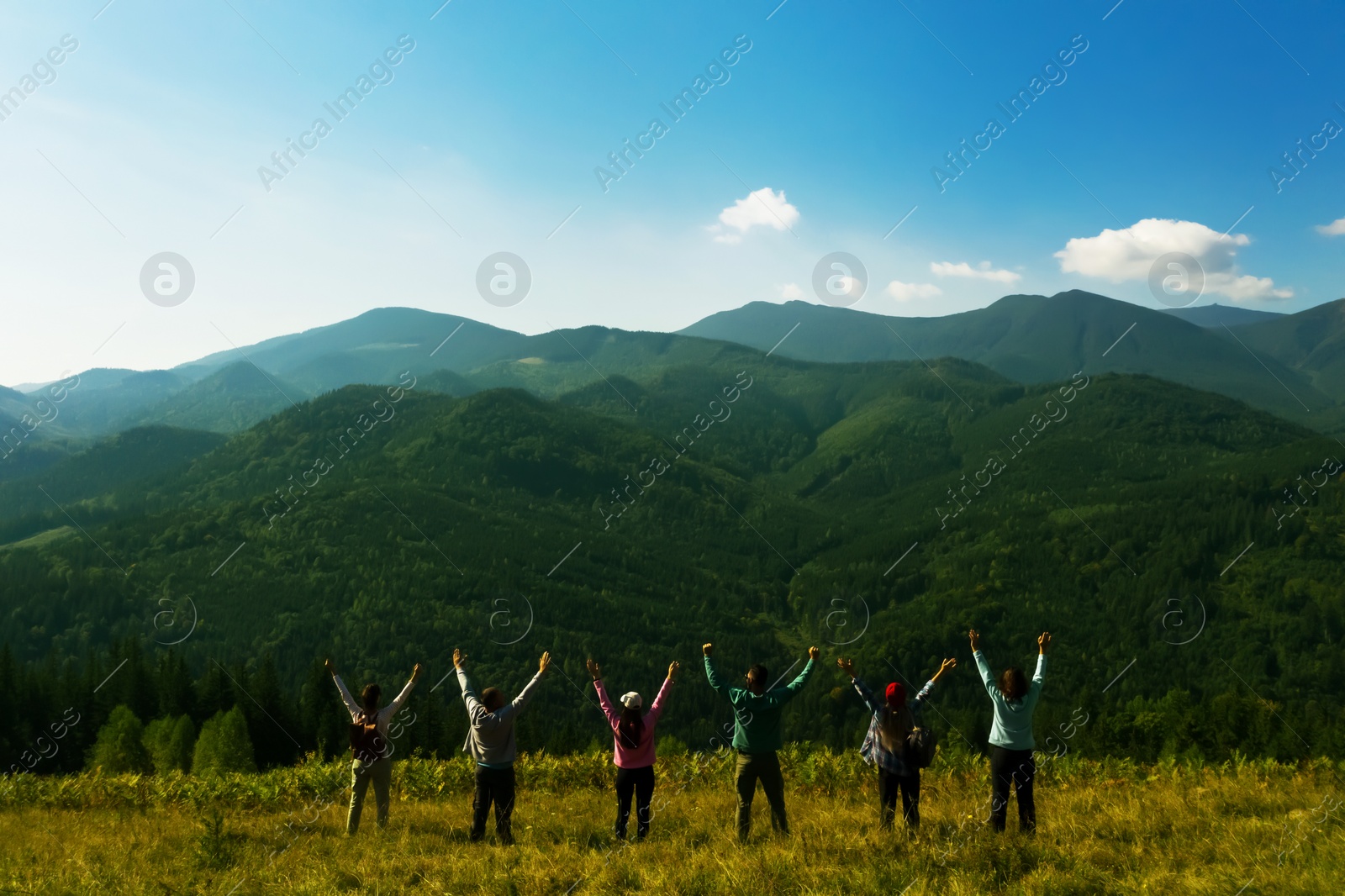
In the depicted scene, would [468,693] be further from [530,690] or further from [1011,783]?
[1011,783]

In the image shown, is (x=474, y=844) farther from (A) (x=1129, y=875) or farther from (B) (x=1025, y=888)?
(A) (x=1129, y=875)

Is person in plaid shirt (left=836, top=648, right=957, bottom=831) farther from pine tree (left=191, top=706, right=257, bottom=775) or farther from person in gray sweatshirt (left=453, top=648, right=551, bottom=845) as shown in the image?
pine tree (left=191, top=706, right=257, bottom=775)

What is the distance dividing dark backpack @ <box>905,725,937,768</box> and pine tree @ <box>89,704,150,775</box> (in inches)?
2142

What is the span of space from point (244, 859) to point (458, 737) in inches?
2285

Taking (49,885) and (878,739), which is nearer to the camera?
(49,885)

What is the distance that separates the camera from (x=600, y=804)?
47.4 ft

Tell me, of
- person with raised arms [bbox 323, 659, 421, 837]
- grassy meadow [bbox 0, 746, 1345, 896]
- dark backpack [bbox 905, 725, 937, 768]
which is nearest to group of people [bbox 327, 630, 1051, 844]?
dark backpack [bbox 905, 725, 937, 768]

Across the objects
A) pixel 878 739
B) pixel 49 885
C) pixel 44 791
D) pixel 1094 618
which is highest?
pixel 878 739

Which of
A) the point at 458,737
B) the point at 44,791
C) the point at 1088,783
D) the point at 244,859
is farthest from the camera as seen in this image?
the point at 458,737

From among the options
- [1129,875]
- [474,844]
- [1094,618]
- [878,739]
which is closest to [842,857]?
[878,739]

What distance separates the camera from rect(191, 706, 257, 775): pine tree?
148ft

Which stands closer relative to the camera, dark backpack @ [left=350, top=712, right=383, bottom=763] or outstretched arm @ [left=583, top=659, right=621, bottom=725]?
outstretched arm @ [left=583, top=659, right=621, bottom=725]

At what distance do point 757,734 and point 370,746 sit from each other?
5.87 meters

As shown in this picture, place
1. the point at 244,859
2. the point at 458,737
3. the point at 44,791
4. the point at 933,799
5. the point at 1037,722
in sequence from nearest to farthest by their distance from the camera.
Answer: the point at 244,859 → the point at 933,799 → the point at 44,791 → the point at 458,737 → the point at 1037,722
